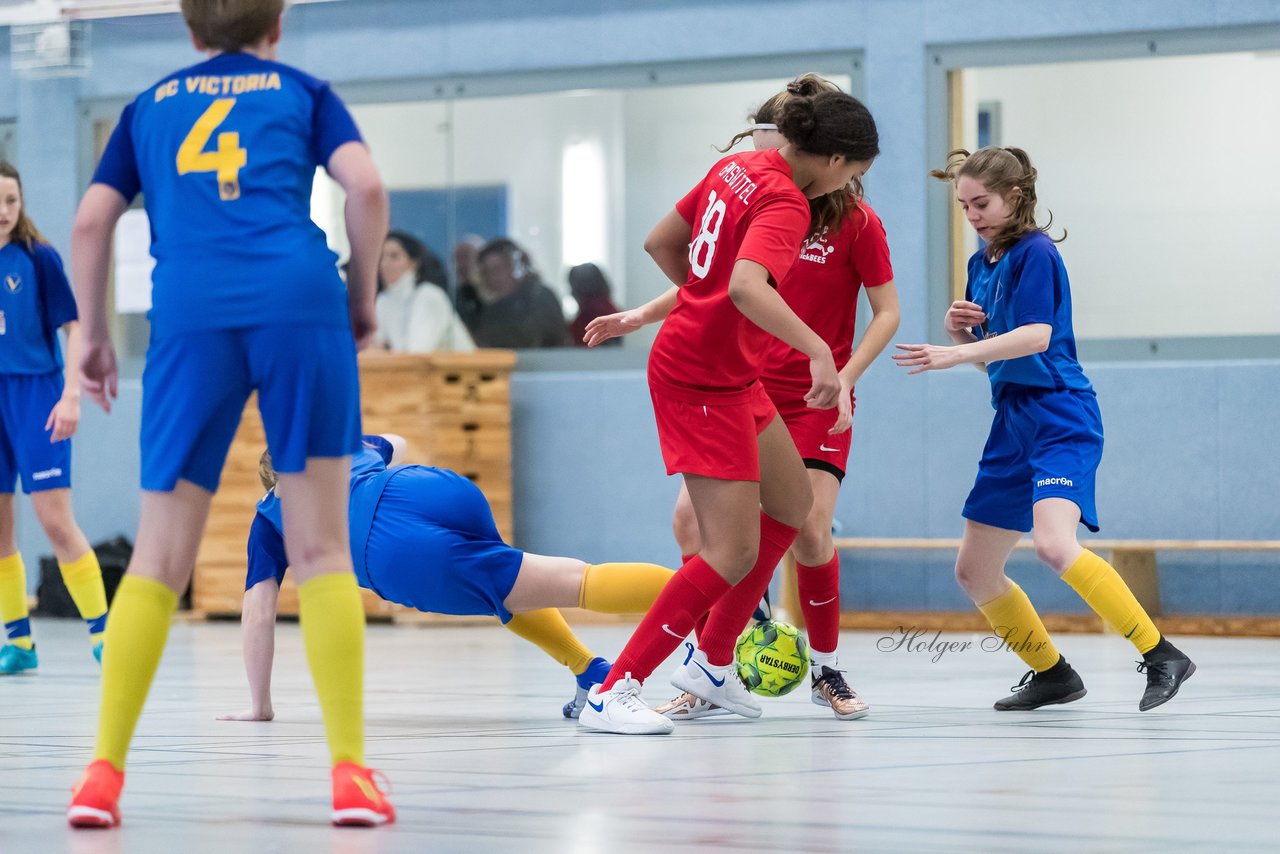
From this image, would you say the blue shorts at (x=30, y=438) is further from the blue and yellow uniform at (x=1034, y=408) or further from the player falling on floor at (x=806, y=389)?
the blue and yellow uniform at (x=1034, y=408)

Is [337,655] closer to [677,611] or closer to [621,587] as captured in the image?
[677,611]

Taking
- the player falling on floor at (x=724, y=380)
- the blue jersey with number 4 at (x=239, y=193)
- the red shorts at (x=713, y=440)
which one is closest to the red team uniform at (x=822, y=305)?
the player falling on floor at (x=724, y=380)

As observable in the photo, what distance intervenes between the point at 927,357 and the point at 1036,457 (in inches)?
24.5

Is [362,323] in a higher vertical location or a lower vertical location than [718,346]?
higher

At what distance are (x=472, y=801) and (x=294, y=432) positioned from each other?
2.43 ft

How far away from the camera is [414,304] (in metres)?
11.0

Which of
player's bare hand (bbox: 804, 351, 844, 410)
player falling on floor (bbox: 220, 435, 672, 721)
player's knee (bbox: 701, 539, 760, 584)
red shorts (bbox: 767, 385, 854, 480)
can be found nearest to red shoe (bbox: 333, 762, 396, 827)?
player's bare hand (bbox: 804, 351, 844, 410)

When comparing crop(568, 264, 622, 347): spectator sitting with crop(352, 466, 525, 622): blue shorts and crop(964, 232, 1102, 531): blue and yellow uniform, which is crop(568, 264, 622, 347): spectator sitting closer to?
crop(964, 232, 1102, 531): blue and yellow uniform

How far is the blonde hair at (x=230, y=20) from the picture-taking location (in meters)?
3.32

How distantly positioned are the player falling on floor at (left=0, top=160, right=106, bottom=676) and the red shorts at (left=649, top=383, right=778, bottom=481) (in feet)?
10.2

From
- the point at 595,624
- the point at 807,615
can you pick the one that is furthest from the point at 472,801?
the point at 595,624

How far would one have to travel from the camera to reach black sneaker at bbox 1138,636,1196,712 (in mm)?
5148

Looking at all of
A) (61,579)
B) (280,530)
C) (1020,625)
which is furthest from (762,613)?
(61,579)
